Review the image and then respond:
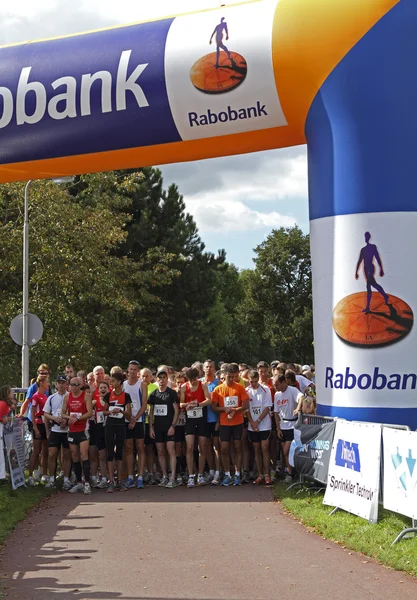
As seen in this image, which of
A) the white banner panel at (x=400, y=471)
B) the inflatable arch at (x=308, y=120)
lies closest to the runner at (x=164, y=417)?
the inflatable arch at (x=308, y=120)

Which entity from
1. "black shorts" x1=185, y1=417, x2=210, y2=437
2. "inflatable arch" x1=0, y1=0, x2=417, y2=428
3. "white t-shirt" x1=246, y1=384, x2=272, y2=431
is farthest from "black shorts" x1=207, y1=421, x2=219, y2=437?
"inflatable arch" x1=0, y1=0, x2=417, y2=428

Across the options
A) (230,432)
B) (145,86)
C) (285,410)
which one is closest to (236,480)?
(230,432)

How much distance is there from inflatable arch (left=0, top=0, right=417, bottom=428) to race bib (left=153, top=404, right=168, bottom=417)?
11.5 ft

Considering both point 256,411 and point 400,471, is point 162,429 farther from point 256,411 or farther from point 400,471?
point 400,471

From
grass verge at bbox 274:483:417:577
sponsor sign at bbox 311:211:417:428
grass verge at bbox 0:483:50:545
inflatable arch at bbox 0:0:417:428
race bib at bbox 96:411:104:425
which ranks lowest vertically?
grass verge at bbox 0:483:50:545

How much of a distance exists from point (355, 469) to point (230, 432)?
14.4ft

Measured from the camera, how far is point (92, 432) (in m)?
14.1

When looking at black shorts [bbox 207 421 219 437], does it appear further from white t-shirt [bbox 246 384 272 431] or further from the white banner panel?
the white banner panel

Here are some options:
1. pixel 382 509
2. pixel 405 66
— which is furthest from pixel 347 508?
pixel 405 66

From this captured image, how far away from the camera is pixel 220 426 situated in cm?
1420

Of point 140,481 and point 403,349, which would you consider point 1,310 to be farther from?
point 403,349

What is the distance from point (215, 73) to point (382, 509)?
576cm

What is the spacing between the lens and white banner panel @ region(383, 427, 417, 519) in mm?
8500

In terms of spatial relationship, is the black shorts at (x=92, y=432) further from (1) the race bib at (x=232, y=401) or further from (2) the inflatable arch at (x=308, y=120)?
(2) the inflatable arch at (x=308, y=120)
